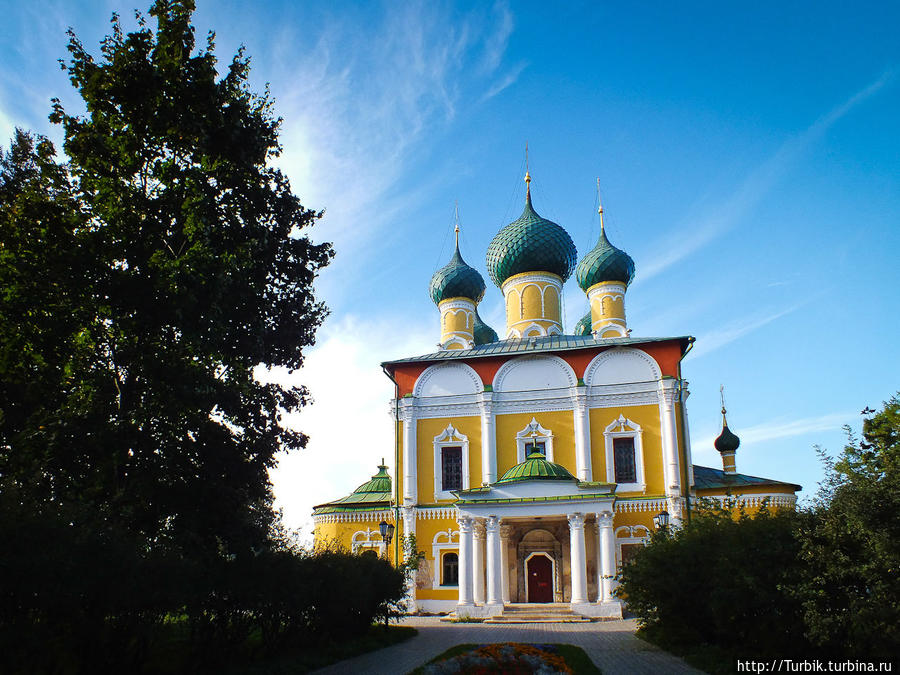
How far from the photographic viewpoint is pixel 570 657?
11.2 meters

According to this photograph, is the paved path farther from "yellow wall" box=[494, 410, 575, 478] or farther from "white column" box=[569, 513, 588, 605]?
"yellow wall" box=[494, 410, 575, 478]

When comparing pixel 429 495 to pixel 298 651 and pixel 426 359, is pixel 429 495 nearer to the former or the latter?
pixel 426 359

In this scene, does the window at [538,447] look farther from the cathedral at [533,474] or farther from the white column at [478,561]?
the white column at [478,561]

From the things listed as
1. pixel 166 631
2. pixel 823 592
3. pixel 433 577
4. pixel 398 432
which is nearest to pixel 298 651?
pixel 166 631

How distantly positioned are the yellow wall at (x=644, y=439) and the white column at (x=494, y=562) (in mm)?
4225

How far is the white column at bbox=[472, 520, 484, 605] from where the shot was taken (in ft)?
63.8

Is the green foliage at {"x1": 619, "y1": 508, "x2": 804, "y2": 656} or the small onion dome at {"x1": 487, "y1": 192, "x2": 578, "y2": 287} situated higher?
the small onion dome at {"x1": 487, "y1": 192, "x2": 578, "y2": 287}

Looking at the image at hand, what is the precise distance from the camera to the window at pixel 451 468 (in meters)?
22.9

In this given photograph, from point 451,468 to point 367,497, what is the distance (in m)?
3.63

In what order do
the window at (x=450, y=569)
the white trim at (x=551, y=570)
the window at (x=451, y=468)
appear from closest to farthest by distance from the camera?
1. the white trim at (x=551, y=570)
2. the window at (x=450, y=569)
3. the window at (x=451, y=468)

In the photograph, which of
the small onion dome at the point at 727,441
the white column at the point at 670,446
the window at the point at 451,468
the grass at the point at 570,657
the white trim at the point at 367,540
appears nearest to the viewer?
the grass at the point at 570,657

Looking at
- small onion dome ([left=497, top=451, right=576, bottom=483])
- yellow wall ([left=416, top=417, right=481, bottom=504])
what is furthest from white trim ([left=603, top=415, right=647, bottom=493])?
yellow wall ([left=416, top=417, right=481, bottom=504])

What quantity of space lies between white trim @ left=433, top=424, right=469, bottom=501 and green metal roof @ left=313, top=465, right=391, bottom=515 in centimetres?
196

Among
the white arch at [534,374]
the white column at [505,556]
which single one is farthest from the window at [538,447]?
the white column at [505,556]
